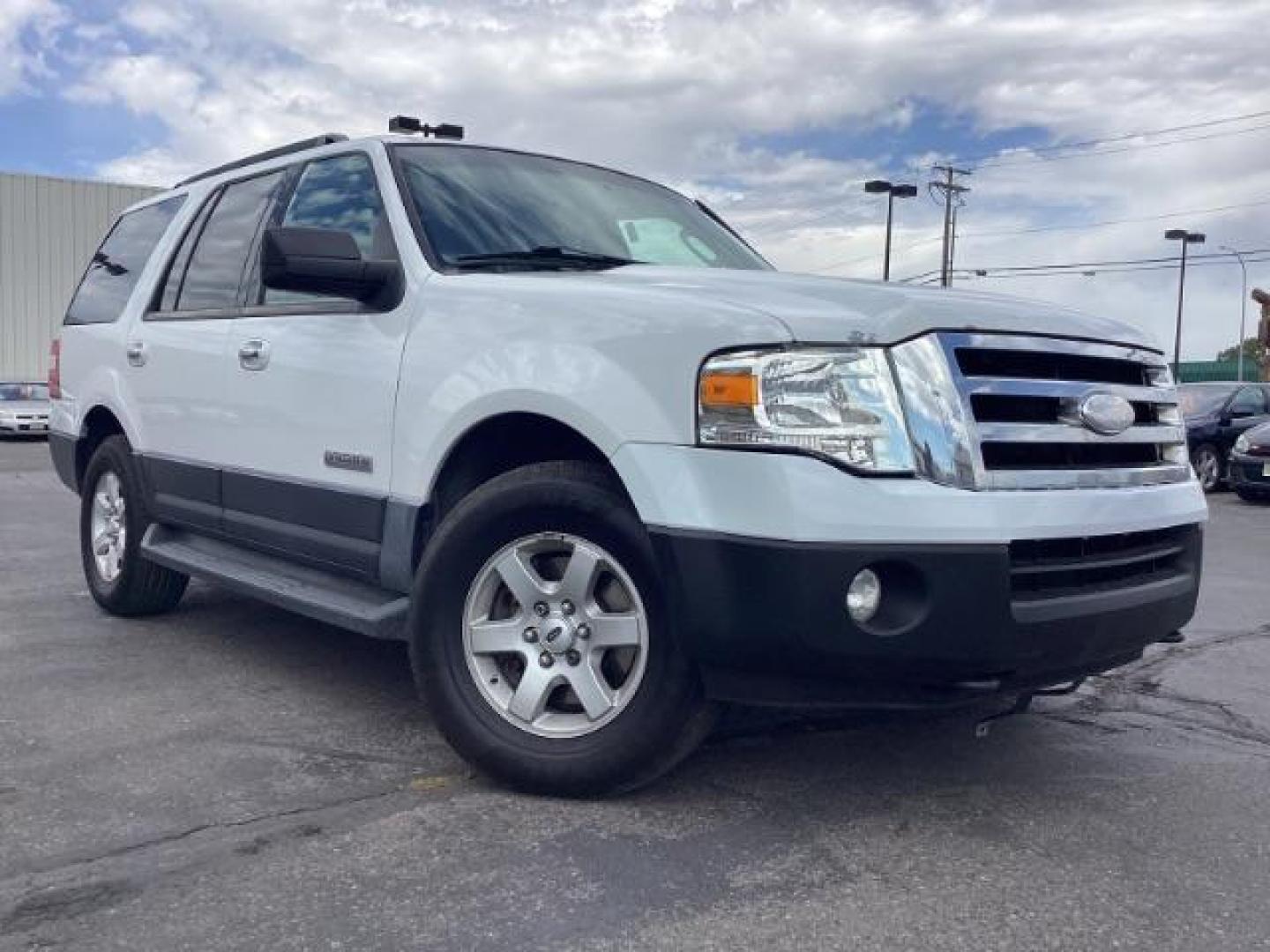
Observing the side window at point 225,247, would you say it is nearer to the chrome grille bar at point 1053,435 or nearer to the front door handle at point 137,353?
the front door handle at point 137,353

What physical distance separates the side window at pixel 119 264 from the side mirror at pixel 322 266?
2.26 metres

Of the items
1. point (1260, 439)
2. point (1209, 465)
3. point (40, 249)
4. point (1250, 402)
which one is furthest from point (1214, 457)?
point (40, 249)

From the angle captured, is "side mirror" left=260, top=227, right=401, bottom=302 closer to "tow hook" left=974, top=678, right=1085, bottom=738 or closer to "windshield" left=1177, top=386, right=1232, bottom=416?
"tow hook" left=974, top=678, right=1085, bottom=738

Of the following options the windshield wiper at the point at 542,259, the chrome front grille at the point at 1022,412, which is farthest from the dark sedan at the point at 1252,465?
the windshield wiper at the point at 542,259

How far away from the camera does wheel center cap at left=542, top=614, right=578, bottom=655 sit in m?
3.45

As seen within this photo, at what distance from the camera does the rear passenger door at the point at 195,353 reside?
5.00 meters

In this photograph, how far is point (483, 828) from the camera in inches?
129

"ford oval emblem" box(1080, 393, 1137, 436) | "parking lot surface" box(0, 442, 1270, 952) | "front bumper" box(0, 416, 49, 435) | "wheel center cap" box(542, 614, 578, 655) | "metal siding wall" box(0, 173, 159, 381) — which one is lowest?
"front bumper" box(0, 416, 49, 435)

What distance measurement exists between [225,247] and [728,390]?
9.85 feet

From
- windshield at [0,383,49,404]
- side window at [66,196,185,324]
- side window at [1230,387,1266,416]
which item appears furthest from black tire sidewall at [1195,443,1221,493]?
windshield at [0,383,49,404]

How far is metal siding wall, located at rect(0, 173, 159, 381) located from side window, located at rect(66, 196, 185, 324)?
107 feet

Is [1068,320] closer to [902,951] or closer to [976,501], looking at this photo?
[976,501]

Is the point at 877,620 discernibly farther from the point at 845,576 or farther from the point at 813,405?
the point at 813,405

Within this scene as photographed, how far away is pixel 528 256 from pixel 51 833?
219 cm
